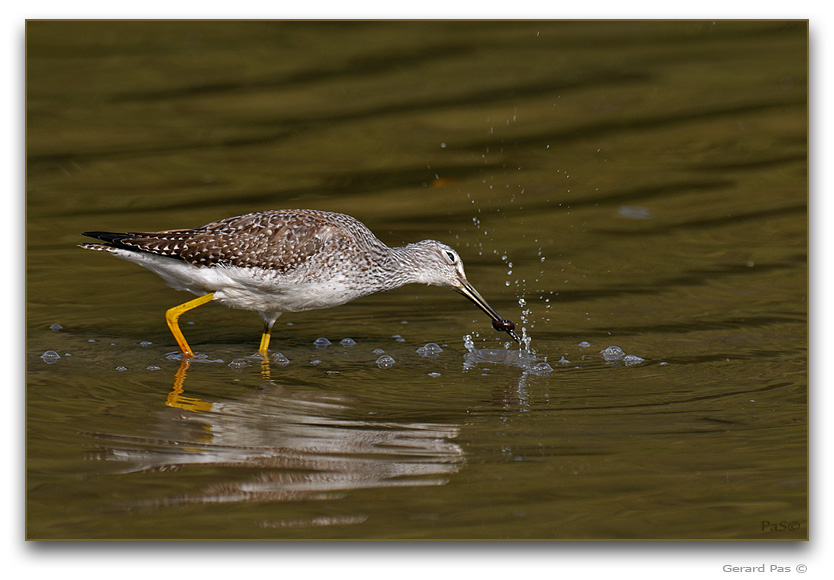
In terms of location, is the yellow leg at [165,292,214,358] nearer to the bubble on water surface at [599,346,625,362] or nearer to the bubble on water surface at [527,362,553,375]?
the bubble on water surface at [527,362,553,375]

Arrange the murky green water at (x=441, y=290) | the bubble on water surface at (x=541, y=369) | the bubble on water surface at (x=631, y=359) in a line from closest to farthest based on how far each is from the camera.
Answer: the murky green water at (x=441, y=290)
the bubble on water surface at (x=541, y=369)
the bubble on water surface at (x=631, y=359)

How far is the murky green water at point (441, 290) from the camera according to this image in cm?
746

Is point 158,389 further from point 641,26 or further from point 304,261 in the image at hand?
point 641,26

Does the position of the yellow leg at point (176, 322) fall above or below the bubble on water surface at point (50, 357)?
above

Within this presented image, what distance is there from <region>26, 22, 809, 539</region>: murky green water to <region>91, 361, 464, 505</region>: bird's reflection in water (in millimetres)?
30

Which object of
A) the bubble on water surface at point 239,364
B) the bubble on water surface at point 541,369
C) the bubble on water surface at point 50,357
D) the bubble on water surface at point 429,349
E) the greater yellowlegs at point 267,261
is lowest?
the bubble on water surface at point 541,369

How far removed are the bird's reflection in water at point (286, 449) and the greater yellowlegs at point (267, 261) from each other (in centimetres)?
157

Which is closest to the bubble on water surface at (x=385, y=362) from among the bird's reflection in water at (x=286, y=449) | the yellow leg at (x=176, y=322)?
the bird's reflection in water at (x=286, y=449)

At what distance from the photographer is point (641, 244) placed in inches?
541

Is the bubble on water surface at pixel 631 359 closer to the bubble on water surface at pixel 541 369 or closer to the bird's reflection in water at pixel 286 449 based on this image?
the bubble on water surface at pixel 541 369

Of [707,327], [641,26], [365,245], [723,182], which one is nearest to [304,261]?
[365,245]

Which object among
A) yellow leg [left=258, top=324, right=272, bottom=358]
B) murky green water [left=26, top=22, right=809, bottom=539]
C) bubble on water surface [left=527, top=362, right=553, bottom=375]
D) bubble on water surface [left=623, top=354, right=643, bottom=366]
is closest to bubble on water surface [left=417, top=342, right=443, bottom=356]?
murky green water [left=26, top=22, right=809, bottom=539]

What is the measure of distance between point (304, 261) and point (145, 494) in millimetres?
3729

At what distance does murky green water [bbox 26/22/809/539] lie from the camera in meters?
7.46
